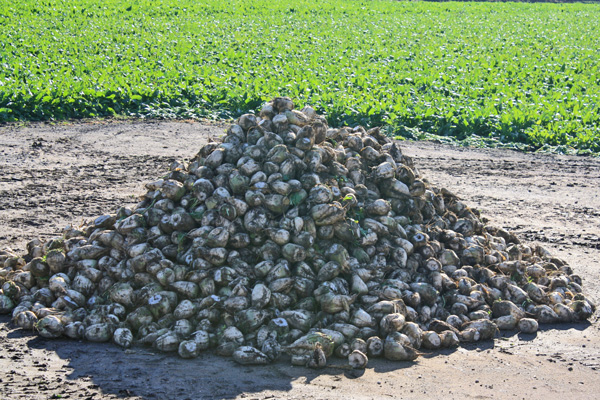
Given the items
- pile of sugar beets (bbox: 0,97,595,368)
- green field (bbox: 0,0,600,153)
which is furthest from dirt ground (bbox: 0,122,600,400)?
green field (bbox: 0,0,600,153)

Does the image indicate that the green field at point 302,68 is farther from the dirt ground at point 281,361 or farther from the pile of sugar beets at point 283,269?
the pile of sugar beets at point 283,269

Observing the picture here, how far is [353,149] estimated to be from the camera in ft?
16.8

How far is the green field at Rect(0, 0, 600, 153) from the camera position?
1031cm

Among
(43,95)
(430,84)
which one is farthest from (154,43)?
(430,84)

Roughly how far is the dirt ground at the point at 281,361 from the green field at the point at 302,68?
1075 mm

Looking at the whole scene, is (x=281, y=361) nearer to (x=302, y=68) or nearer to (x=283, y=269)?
(x=283, y=269)

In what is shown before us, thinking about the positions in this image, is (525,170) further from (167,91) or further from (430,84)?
(167,91)

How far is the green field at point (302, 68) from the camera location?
10312 millimetres

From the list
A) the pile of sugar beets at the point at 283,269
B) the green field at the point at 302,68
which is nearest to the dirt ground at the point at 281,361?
the pile of sugar beets at the point at 283,269

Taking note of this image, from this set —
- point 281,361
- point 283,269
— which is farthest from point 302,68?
point 281,361

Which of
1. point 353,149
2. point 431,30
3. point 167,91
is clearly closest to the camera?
point 353,149

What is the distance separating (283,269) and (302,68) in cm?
1069

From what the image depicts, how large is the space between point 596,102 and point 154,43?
10.6 metres

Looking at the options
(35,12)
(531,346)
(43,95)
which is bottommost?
(531,346)
